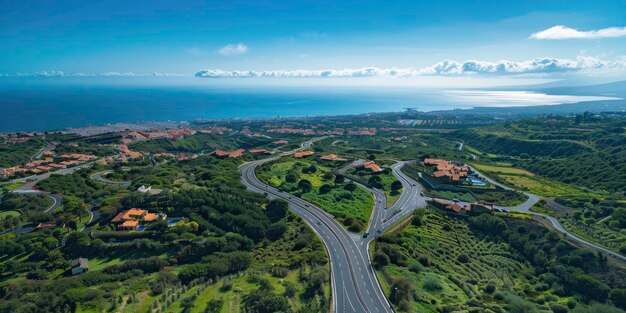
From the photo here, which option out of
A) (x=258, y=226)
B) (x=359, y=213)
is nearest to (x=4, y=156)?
(x=258, y=226)

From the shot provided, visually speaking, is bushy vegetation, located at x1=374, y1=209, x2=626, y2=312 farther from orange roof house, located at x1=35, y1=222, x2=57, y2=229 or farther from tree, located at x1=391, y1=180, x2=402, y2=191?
orange roof house, located at x1=35, y1=222, x2=57, y2=229

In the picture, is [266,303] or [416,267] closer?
[266,303]

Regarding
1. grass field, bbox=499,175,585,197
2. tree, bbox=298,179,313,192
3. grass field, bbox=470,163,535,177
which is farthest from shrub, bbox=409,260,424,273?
grass field, bbox=470,163,535,177

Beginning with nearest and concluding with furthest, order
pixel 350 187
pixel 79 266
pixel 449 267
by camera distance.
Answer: pixel 79 266 → pixel 449 267 → pixel 350 187

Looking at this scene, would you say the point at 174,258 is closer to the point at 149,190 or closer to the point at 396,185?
the point at 149,190

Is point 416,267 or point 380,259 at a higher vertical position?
point 380,259

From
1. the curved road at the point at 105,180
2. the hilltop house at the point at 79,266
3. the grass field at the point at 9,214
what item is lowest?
the grass field at the point at 9,214

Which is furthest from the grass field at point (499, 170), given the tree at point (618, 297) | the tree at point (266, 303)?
the tree at point (266, 303)

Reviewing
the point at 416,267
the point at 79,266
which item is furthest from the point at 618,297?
the point at 79,266

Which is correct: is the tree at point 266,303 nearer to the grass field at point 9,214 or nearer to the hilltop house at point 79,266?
the hilltop house at point 79,266
